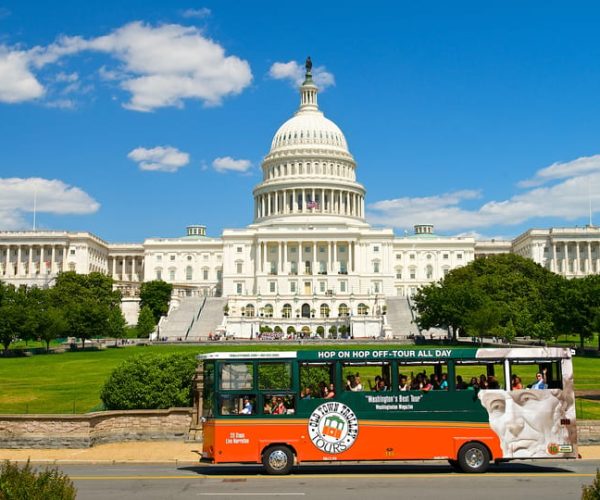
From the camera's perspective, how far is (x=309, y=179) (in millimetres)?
157500

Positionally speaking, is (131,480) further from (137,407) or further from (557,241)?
(557,241)

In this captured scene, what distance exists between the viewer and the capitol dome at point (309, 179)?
15698 centimetres

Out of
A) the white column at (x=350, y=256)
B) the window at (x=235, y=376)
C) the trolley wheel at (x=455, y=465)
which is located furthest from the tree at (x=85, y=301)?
the trolley wheel at (x=455, y=465)

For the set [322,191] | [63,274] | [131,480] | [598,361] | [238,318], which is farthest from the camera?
[322,191]

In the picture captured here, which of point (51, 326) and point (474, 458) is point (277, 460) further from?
point (51, 326)

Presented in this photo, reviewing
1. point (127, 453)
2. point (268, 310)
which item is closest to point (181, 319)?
point (268, 310)

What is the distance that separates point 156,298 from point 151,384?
97.6 m

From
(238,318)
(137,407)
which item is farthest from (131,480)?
(238,318)

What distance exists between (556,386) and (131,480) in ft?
42.3

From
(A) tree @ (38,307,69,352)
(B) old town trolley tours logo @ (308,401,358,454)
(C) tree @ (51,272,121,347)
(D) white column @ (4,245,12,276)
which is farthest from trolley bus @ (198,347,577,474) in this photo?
(D) white column @ (4,245,12,276)

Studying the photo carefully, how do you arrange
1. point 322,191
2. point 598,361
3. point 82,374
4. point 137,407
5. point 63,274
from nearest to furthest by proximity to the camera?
point 137,407, point 82,374, point 598,361, point 63,274, point 322,191

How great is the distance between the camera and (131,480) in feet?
71.9

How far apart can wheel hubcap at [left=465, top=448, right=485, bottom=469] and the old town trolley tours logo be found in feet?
11.1

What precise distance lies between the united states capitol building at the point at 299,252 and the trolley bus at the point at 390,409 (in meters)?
98.0
